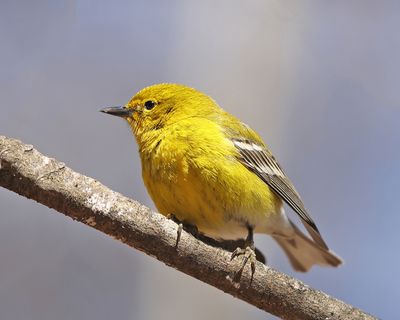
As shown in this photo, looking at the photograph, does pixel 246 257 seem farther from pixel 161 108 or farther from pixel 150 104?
pixel 150 104

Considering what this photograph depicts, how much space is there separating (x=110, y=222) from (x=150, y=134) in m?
1.43

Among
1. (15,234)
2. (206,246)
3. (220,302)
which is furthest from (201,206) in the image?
(15,234)

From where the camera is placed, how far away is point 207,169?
423 centimetres

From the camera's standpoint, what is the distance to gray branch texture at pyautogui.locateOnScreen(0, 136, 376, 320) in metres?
3.28

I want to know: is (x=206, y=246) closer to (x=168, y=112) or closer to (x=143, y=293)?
(x=168, y=112)

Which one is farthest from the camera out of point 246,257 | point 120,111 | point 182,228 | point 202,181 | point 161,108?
point 120,111

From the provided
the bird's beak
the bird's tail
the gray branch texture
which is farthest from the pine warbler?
the gray branch texture

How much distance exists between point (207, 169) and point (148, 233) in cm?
88

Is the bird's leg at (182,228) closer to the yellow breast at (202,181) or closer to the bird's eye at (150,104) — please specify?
the yellow breast at (202,181)

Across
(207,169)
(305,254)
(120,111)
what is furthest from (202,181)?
(305,254)

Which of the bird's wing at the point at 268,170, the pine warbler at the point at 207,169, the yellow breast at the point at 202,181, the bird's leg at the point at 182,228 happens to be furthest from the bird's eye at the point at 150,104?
the bird's leg at the point at 182,228

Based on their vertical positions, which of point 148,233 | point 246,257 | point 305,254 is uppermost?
point 305,254

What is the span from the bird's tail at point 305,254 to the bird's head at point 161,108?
1.31 meters

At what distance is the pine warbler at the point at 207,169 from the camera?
4242 millimetres
